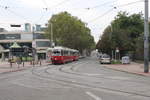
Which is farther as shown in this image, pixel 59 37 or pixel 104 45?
pixel 59 37

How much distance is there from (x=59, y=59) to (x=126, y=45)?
1700 centimetres

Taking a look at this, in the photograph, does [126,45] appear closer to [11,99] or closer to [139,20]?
[139,20]

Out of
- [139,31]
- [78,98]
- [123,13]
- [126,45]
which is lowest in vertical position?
[78,98]

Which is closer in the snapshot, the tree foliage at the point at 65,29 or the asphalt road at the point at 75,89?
the asphalt road at the point at 75,89

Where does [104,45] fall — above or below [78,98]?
above

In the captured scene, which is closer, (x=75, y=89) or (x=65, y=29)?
(x=75, y=89)

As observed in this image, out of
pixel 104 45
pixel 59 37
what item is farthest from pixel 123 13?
pixel 59 37

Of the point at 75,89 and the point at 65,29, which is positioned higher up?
the point at 65,29

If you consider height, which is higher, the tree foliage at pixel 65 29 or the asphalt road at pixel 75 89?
the tree foliage at pixel 65 29

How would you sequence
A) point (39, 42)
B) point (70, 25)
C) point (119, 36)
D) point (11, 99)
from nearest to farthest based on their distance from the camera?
point (11, 99)
point (119, 36)
point (70, 25)
point (39, 42)

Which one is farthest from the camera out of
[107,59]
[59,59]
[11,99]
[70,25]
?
[70,25]

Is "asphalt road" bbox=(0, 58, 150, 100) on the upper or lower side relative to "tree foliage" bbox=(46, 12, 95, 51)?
lower

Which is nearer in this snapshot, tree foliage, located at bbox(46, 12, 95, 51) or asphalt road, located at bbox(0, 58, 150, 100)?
asphalt road, located at bbox(0, 58, 150, 100)

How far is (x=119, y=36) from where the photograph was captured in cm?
4900
